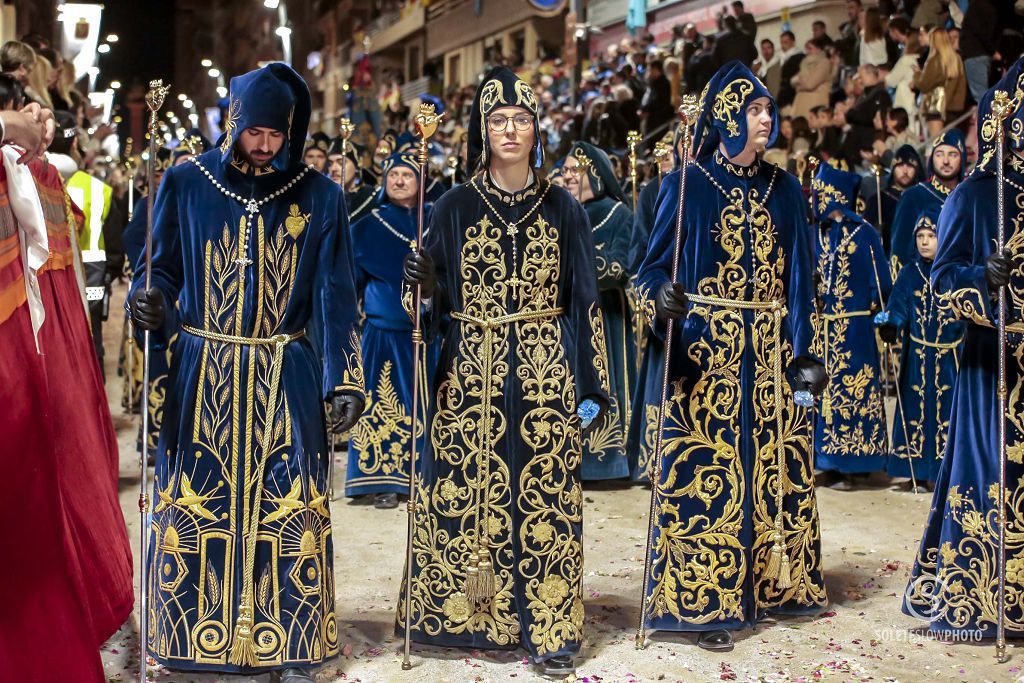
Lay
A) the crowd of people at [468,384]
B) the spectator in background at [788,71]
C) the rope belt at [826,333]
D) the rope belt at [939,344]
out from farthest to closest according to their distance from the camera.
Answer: the spectator in background at [788,71] < the rope belt at [826,333] < the rope belt at [939,344] < the crowd of people at [468,384]

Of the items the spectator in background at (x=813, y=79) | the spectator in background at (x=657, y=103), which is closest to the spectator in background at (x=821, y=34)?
the spectator in background at (x=813, y=79)

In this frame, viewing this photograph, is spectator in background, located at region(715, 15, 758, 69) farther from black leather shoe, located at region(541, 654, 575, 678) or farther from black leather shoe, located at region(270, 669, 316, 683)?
black leather shoe, located at region(270, 669, 316, 683)

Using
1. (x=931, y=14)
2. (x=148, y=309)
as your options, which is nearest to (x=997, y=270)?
(x=148, y=309)

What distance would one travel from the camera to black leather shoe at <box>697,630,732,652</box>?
5.11 metres

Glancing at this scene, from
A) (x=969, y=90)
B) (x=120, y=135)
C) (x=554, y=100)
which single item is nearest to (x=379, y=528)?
(x=969, y=90)

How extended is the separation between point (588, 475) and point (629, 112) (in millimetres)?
11897

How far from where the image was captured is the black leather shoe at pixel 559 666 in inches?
188

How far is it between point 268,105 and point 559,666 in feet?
7.79

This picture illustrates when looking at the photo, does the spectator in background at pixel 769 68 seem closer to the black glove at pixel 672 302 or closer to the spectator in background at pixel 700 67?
the spectator in background at pixel 700 67

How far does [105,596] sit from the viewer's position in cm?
403

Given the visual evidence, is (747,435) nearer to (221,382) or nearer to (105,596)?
(221,382)

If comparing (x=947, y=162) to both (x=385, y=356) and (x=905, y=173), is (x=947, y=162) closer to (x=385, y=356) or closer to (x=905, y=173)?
(x=905, y=173)

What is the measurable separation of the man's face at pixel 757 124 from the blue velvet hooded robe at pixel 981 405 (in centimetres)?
85

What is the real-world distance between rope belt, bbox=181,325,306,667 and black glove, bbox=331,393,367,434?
0.22m
